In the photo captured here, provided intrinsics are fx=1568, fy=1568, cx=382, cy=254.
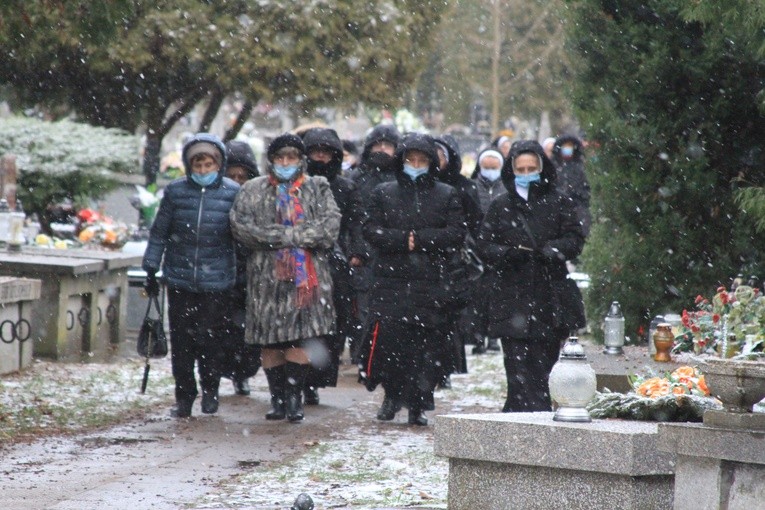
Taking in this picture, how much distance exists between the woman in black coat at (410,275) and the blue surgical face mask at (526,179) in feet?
2.09

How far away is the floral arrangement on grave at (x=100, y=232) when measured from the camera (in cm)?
1670

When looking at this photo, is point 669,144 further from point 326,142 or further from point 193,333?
point 193,333

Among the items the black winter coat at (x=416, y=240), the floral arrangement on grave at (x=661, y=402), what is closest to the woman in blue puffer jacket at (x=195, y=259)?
the black winter coat at (x=416, y=240)

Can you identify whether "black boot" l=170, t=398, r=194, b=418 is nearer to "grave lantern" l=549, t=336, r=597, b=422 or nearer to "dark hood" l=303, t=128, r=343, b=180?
"dark hood" l=303, t=128, r=343, b=180

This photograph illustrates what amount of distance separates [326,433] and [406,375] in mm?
851

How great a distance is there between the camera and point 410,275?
10.7 m

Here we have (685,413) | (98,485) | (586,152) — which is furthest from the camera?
(586,152)

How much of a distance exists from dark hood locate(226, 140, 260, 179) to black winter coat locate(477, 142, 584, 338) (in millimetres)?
2580

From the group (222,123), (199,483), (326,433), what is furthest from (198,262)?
(222,123)

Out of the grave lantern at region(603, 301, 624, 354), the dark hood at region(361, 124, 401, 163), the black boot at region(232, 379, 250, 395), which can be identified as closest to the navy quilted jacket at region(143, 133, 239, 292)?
the black boot at region(232, 379, 250, 395)

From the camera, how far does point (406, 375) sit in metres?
10.8

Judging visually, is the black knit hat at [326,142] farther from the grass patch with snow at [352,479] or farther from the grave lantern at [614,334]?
the grave lantern at [614,334]

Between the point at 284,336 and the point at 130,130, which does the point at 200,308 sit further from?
the point at 130,130

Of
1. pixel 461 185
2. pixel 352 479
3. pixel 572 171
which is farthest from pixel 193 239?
pixel 572 171
